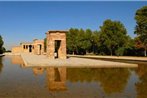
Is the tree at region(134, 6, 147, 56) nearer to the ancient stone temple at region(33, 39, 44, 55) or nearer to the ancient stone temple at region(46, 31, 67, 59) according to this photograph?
the ancient stone temple at region(46, 31, 67, 59)

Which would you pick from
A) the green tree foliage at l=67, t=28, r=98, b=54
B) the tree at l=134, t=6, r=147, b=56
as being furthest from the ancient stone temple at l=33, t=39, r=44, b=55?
the tree at l=134, t=6, r=147, b=56

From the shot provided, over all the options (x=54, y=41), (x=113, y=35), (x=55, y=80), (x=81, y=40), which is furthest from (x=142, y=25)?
(x=55, y=80)

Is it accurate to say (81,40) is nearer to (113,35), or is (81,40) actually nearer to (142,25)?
(113,35)

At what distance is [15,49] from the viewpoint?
8719cm

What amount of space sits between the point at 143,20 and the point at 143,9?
2177 mm

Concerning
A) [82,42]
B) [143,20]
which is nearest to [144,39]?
[143,20]

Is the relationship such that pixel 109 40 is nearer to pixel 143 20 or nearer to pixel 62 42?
pixel 143 20

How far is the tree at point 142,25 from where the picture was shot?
135 feet

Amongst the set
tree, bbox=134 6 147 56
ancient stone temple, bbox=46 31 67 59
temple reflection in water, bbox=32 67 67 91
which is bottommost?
temple reflection in water, bbox=32 67 67 91

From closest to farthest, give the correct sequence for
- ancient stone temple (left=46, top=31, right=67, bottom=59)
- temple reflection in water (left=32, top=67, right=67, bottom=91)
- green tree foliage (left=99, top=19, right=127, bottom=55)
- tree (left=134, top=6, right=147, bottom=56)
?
temple reflection in water (left=32, top=67, right=67, bottom=91) < ancient stone temple (left=46, top=31, right=67, bottom=59) < tree (left=134, top=6, right=147, bottom=56) < green tree foliage (left=99, top=19, right=127, bottom=55)

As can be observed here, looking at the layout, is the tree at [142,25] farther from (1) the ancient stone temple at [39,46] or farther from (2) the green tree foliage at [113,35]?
(1) the ancient stone temple at [39,46]

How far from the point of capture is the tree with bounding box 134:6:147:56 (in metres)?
41.2

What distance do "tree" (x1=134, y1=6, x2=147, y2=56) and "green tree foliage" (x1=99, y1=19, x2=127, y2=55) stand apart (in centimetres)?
809

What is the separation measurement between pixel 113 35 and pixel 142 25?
9.99 m
